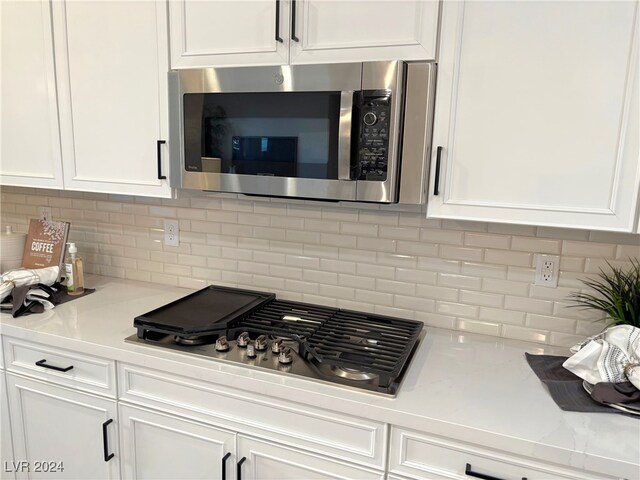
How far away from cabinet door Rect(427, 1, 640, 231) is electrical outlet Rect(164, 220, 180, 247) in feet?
4.00

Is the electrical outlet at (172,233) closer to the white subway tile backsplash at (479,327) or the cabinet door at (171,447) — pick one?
the cabinet door at (171,447)

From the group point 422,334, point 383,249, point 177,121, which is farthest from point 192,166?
point 422,334

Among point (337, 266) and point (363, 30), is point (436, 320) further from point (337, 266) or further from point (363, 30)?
point (363, 30)

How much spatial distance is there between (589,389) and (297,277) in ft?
3.55

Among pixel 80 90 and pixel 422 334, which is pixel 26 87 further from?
pixel 422 334

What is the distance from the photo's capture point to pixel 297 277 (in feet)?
6.33

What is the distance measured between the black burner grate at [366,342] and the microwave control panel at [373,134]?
521mm

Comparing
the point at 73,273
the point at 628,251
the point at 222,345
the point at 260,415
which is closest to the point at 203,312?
the point at 222,345

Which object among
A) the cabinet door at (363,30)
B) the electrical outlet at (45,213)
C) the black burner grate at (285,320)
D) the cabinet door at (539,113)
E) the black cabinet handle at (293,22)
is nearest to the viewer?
the cabinet door at (539,113)

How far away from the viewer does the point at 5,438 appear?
5.95 feet

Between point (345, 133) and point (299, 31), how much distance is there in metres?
0.36

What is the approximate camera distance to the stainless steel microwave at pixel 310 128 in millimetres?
1357

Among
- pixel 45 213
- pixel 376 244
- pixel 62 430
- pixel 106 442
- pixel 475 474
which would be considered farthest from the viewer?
pixel 45 213

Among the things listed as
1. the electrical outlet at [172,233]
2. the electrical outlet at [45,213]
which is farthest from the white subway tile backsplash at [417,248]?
the electrical outlet at [45,213]
